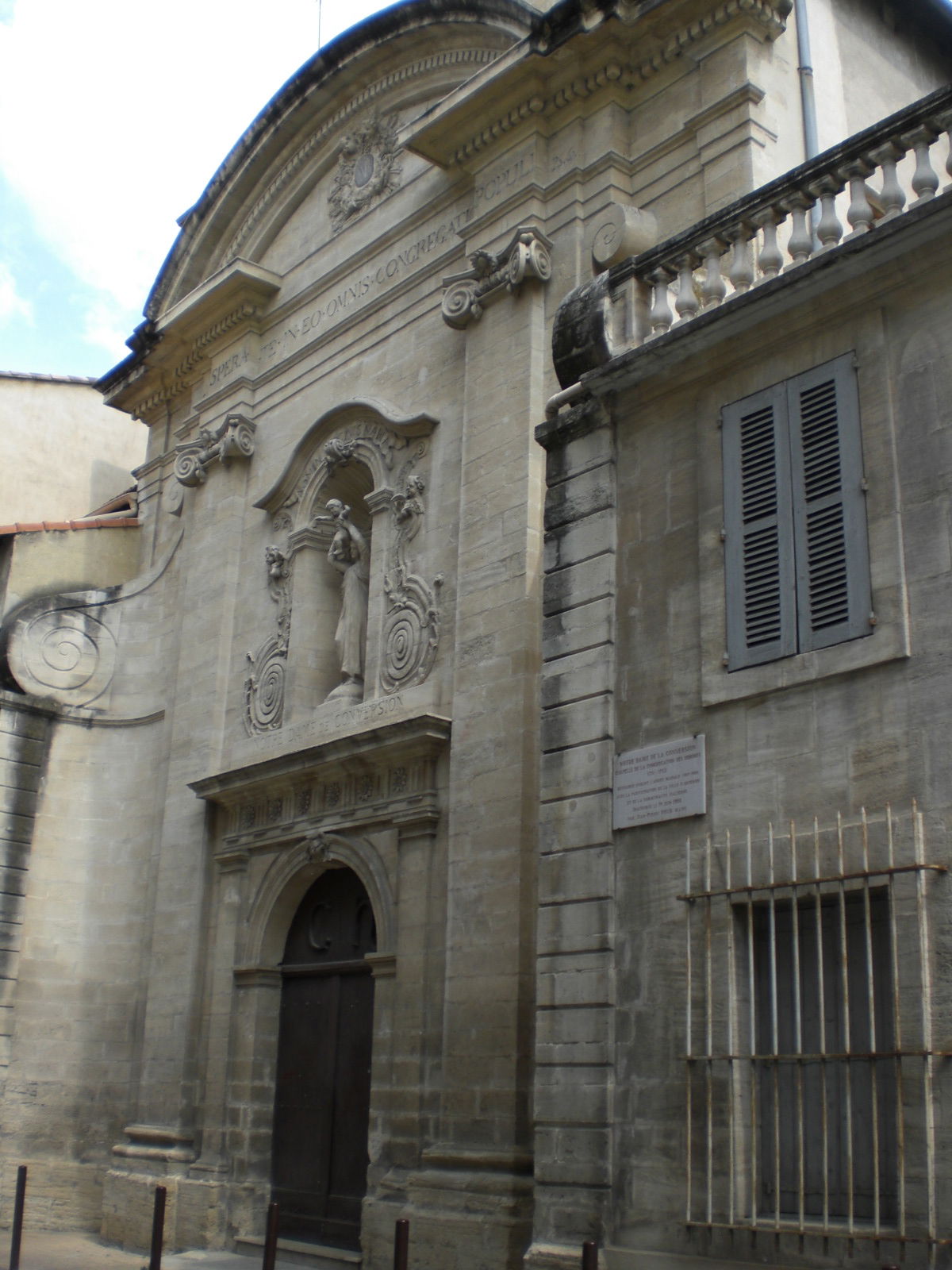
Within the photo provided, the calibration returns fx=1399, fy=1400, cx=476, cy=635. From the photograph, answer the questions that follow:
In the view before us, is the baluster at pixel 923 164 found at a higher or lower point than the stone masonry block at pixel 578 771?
higher

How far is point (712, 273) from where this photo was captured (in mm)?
8188

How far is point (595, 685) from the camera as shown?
7.88 meters

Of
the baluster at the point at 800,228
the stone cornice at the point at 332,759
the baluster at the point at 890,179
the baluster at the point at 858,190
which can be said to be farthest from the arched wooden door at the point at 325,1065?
the baluster at the point at 890,179

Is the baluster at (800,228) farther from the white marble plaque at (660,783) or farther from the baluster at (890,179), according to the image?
the white marble plaque at (660,783)

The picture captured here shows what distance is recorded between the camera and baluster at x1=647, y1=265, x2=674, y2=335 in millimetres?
8367

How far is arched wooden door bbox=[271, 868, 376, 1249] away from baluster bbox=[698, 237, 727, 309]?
225 inches

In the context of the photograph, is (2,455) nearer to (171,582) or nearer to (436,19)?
(171,582)

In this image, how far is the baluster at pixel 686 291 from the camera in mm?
8266

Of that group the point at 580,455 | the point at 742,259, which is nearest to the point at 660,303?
the point at 742,259

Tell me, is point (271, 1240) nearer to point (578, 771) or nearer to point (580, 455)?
point (578, 771)

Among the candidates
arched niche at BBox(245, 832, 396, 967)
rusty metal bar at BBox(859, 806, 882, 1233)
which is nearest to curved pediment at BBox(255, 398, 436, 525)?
arched niche at BBox(245, 832, 396, 967)

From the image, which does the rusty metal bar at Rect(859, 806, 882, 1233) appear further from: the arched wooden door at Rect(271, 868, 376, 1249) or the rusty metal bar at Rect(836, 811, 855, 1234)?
the arched wooden door at Rect(271, 868, 376, 1249)

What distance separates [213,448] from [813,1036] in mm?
9712

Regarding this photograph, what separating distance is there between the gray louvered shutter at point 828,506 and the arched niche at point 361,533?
14.3 ft
